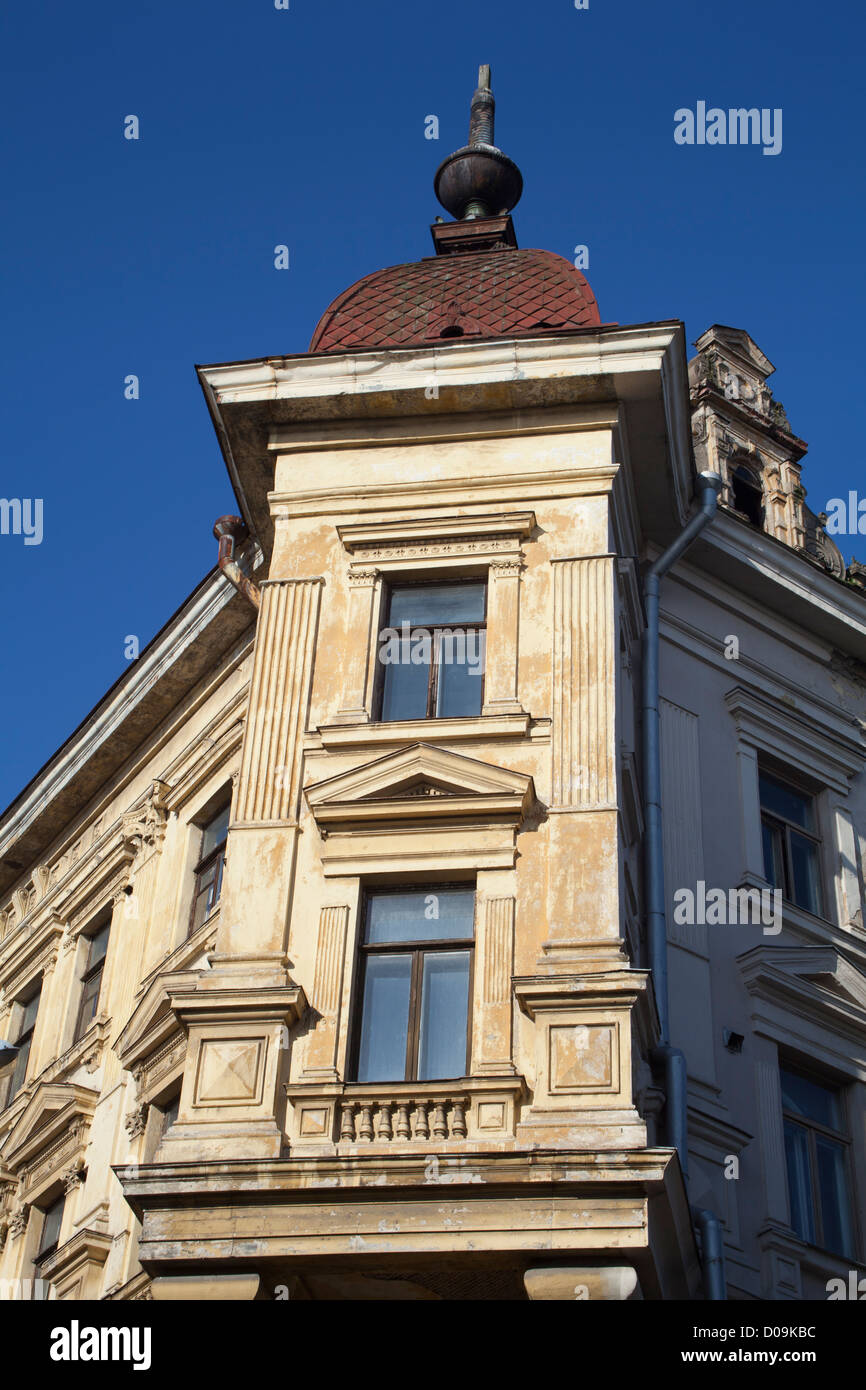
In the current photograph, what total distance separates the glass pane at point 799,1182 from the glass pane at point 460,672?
4.88 m

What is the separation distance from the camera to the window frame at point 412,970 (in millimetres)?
13383

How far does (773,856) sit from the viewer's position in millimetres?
18516

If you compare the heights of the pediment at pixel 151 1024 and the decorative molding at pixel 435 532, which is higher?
the decorative molding at pixel 435 532

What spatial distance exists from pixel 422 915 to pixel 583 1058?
1.91m

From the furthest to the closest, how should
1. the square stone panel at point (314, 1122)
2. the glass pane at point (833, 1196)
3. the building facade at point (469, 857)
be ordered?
the glass pane at point (833, 1196) < the square stone panel at point (314, 1122) < the building facade at point (469, 857)

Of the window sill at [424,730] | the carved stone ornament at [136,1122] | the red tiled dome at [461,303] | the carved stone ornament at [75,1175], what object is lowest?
the carved stone ornament at [75,1175]

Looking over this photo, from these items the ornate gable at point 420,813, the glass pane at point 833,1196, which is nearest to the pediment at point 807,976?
the glass pane at point 833,1196

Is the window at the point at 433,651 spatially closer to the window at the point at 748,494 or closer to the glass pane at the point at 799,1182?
the glass pane at the point at 799,1182

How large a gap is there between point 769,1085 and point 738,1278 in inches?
76.0

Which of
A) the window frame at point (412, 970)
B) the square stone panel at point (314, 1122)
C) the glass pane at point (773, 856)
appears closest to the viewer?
the square stone panel at point (314, 1122)

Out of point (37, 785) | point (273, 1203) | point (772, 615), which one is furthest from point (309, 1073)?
point (37, 785)

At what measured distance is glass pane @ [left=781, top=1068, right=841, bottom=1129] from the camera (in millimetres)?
16844

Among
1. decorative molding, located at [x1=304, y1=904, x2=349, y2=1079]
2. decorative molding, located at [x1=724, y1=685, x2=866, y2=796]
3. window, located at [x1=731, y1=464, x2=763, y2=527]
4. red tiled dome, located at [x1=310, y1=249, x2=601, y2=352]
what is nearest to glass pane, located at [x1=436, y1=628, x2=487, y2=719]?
decorative molding, located at [x1=304, y1=904, x2=349, y2=1079]

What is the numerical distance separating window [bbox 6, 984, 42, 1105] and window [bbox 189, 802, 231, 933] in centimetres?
422
